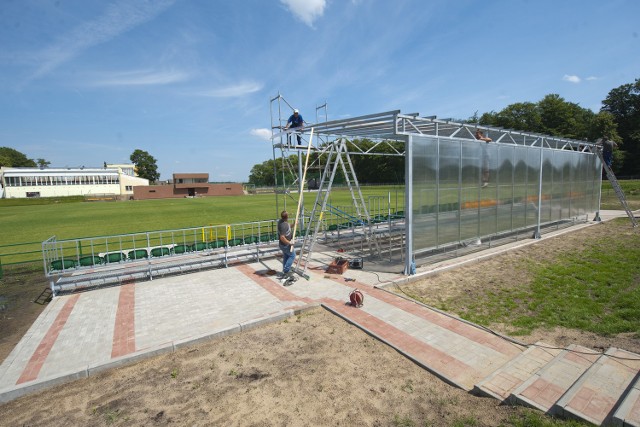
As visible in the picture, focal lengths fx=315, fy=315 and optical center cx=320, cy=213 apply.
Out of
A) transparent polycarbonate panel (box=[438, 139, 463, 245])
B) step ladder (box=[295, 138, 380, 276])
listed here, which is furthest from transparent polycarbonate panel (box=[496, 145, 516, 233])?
step ladder (box=[295, 138, 380, 276])

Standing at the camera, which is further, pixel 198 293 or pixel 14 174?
pixel 14 174

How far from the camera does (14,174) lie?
7094 centimetres

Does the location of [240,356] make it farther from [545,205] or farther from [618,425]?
[545,205]

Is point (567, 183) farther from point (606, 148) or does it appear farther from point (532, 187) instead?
point (532, 187)

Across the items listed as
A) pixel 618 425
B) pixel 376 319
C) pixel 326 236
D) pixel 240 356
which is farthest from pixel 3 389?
pixel 326 236

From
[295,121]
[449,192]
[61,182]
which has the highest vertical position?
[61,182]

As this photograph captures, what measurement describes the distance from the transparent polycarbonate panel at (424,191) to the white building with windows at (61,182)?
7779cm

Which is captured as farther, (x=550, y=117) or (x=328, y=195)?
(x=550, y=117)

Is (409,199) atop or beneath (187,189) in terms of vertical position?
beneath

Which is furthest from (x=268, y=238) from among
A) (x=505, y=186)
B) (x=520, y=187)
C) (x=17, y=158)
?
(x=17, y=158)

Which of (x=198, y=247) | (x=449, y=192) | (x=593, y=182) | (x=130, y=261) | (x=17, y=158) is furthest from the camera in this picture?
(x=17, y=158)

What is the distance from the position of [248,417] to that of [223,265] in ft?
25.7

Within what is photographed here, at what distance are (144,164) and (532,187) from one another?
129 metres

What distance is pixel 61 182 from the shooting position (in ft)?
243
